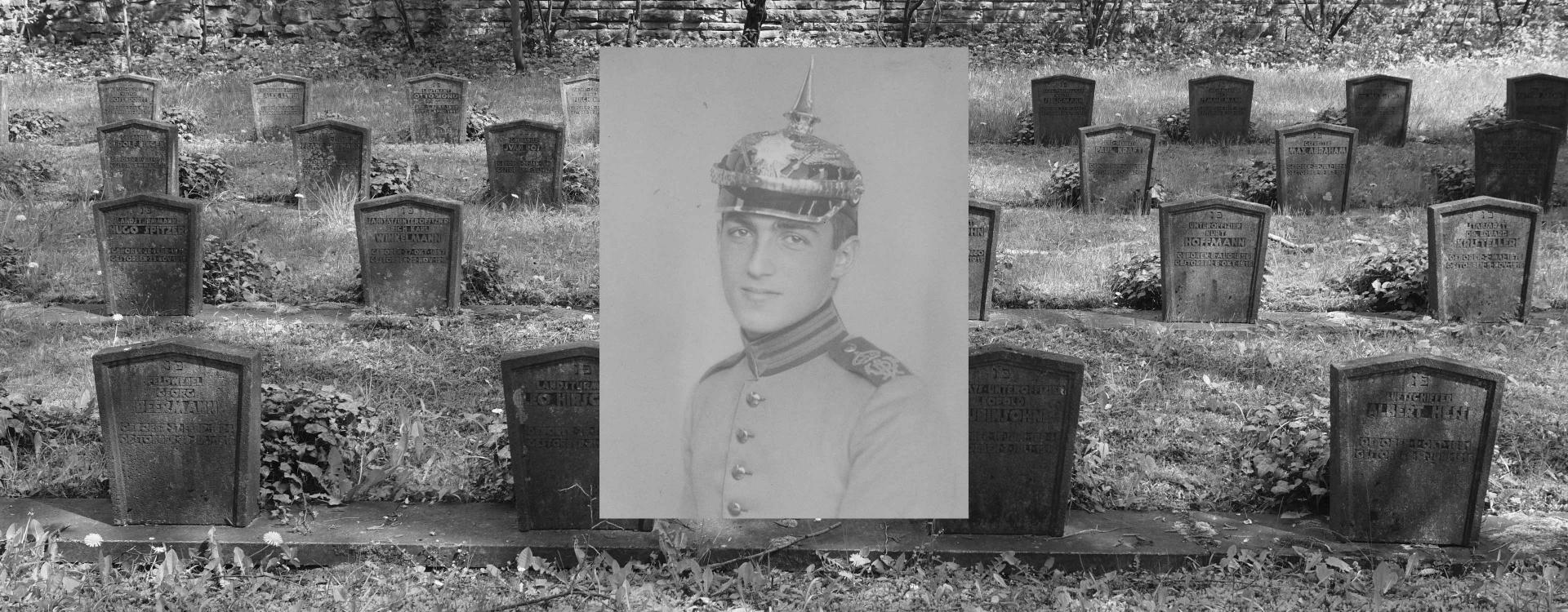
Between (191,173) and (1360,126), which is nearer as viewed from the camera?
(191,173)

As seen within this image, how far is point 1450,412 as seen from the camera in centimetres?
493

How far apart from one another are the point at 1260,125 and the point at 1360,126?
1.02 metres

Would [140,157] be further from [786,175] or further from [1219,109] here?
[1219,109]

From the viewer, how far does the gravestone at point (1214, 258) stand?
7.90 meters

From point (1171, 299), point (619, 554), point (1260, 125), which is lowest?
point (619, 554)

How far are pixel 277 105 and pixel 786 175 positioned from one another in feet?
40.1

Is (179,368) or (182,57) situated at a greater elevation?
(182,57)

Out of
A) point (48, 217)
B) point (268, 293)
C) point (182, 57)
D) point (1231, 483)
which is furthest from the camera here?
point (182, 57)

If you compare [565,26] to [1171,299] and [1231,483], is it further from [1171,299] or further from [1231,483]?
[1231,483]

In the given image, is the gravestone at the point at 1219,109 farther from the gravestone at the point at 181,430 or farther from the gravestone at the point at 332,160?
the gravestone at the point at 181,430

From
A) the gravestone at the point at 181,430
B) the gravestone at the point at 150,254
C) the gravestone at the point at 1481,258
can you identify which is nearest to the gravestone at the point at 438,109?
the gravestone at the point at 150,254

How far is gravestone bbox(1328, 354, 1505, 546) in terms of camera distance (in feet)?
16.0

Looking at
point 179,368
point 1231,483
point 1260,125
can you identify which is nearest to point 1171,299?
point 1231,483

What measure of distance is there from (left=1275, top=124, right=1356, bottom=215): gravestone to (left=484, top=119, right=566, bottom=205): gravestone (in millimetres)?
→ 6088
